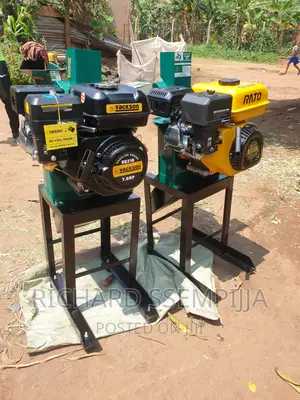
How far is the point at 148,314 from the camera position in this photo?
2.21 meters

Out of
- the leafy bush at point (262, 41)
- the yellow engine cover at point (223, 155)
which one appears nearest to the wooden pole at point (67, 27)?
the yellow engine cover at point (223, 155)

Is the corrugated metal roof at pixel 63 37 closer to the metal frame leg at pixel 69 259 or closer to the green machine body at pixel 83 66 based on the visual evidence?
the green machine body at pixel 83 66

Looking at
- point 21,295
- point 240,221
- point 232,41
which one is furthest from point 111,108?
point 232,41

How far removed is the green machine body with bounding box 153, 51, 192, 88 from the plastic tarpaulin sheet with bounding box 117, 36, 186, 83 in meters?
6.08

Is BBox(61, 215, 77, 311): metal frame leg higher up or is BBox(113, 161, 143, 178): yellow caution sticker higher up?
BBox(113, 161, 143, 178): yellow caution sticker

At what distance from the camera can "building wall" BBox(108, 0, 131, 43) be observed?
10421 millimetres

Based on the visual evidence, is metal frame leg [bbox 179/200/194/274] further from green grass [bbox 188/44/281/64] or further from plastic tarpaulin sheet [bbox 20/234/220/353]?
green grass [bbox 188/44/281/64]

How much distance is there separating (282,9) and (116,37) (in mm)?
10549

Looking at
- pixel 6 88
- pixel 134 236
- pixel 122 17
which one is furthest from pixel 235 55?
pixel 134 236

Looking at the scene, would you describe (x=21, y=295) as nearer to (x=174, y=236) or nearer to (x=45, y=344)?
(x=45, y=344)

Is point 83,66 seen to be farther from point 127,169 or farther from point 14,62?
point 14,62

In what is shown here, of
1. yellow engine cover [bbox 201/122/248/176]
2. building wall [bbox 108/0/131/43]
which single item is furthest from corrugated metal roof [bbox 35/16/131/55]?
yellow engine cover [bbox 201/122/248/176]

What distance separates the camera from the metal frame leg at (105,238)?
8.43ft

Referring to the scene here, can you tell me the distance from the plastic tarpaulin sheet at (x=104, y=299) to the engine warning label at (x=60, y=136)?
3.80 ft
